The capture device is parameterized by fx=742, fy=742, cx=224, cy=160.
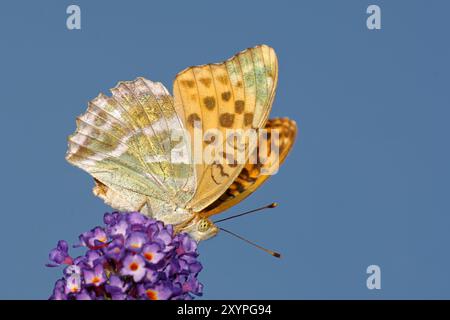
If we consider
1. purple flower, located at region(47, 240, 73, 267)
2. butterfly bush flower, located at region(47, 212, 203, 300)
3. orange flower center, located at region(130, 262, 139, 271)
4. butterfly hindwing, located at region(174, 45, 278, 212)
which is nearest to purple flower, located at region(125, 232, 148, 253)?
butterfly bush flower, located at region(47, 212, 203, 300)

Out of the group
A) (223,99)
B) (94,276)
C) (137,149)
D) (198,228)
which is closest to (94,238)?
(94,276)

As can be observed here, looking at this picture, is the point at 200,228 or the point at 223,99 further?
the point at 223,99

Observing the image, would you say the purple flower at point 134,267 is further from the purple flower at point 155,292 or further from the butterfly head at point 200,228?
the butterfly head at point 200,228

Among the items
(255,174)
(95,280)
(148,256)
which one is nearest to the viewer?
(95,280)

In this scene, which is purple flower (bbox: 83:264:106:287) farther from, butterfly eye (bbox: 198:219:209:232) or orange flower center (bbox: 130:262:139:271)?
butterfly eye (bbox: 198:219:209:232)

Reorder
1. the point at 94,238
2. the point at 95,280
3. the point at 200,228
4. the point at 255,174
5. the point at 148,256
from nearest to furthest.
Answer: the point at 95,280
the point at 148,256
the point at 94,238
the point at 200,228
the point at 255,174

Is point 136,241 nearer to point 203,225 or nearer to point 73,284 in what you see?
point 73,284
